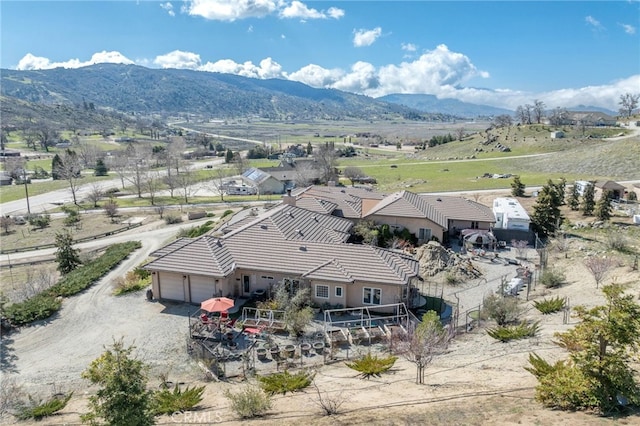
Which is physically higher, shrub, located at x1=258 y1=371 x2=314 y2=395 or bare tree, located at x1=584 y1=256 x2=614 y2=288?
bare tree, located at x1=584 y1=256 x2=614 y2=288

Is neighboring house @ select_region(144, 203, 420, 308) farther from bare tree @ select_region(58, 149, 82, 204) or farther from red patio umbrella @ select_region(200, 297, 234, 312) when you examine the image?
bare tree @ select_region(58, 149, 82, 204)

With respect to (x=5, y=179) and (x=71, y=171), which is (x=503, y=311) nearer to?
(x=71, y=171)

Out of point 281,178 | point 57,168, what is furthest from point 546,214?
point 57,168

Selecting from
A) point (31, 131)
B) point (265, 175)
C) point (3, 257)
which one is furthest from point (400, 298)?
point (31, 131)

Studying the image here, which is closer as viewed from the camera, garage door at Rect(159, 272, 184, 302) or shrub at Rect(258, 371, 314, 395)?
shrub at Rect(258, 371, 314, 395)

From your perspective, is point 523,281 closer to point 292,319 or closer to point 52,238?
point 292,319

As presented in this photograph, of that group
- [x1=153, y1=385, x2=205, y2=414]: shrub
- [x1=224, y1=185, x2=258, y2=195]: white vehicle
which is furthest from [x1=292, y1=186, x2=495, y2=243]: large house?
[x1=224, y1=185, x2=258, y2=195]: white vehicle
